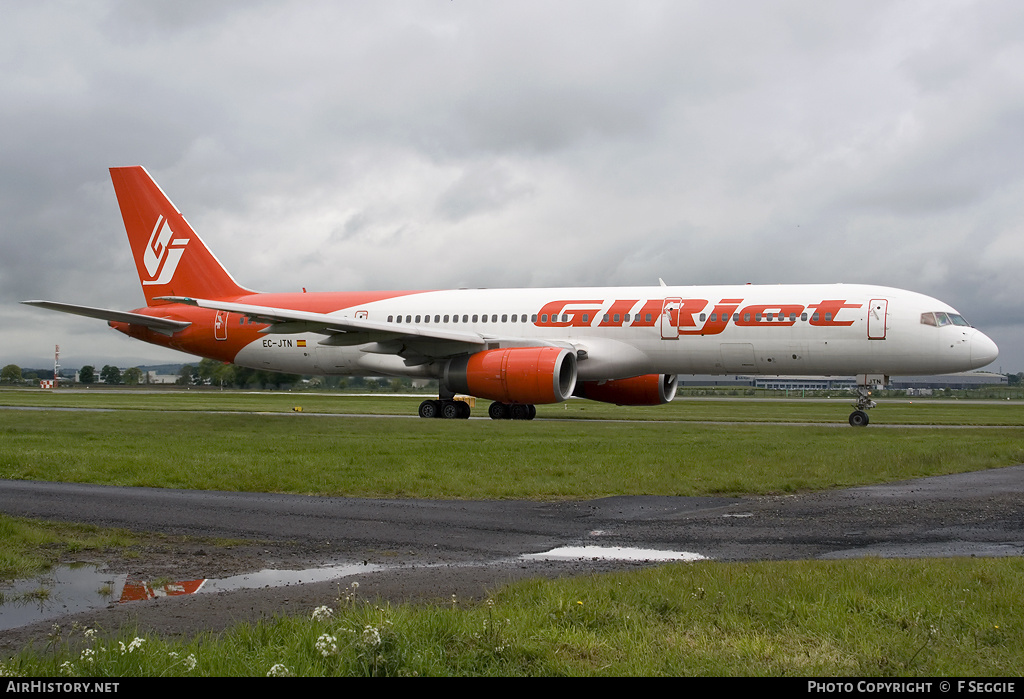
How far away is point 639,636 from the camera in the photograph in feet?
17.6

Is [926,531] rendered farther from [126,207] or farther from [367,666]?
[126,207]

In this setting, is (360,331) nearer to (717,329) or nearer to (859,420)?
(717,329)

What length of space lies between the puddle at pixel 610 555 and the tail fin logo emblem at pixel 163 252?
97.7ft

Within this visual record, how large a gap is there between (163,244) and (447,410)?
13661 mm

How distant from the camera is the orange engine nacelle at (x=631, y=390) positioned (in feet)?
101

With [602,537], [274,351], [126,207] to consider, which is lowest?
[602,537]

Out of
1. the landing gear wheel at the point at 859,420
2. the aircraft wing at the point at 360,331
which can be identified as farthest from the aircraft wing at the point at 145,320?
the landing gear wheel at the point at 859,420

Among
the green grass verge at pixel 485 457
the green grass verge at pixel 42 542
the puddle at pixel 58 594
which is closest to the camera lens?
the puddle at pixel 58 594

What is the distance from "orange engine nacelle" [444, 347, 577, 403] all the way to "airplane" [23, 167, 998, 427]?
4cm

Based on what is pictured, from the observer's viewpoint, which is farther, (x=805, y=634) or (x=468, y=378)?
(x=468, y=378)

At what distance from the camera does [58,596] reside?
255 inches

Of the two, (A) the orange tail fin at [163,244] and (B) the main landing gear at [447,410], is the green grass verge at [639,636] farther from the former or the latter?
(A) the orange tail fin at [163,244]

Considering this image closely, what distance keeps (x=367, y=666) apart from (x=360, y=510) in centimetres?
636

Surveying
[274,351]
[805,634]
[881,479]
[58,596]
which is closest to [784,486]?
[881,479]
